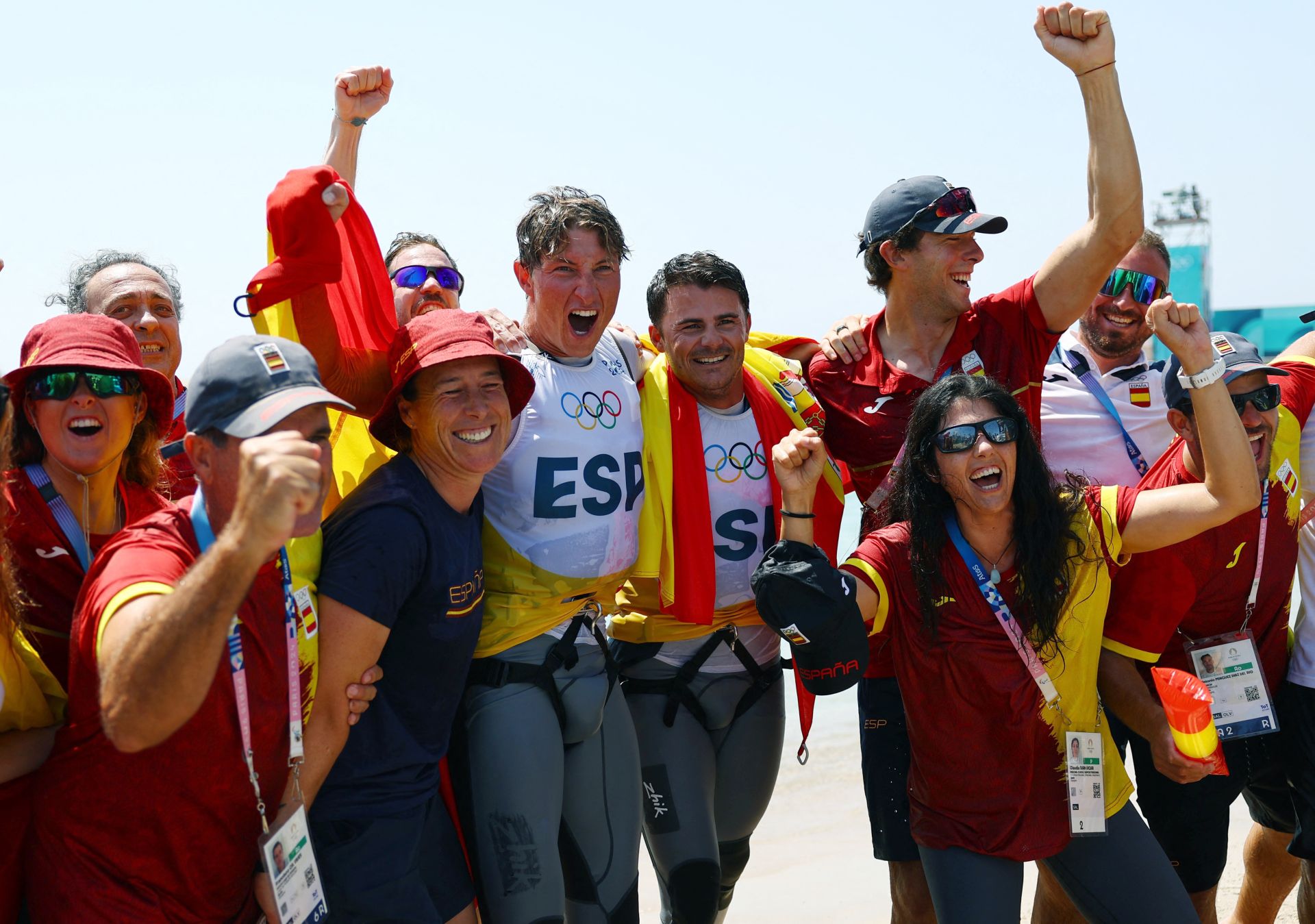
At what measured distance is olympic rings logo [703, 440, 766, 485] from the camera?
4684mm

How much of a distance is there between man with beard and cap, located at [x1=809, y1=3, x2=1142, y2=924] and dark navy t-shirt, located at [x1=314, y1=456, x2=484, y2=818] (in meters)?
1.59

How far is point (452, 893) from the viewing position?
12.4ft

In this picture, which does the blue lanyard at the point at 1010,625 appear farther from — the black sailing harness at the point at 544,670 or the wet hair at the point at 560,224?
the wet hair at the point at 560,224

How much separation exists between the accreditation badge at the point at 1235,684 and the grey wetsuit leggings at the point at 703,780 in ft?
5.23

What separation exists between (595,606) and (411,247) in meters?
2.00

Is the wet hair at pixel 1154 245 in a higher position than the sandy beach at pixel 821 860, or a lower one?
higher

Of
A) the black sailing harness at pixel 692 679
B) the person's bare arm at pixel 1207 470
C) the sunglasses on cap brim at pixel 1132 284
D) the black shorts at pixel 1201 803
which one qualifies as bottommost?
the black shorts at pixel 1201 803

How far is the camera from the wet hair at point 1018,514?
13.1 feet

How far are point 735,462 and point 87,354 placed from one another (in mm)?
2309

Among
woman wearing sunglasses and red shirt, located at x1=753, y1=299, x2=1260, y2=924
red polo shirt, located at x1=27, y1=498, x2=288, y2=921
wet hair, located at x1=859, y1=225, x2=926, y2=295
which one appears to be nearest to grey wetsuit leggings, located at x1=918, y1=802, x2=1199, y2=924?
woman wearing sunglasses and red shirt, located at x1=753, y1=299, x2=1260, y2=924

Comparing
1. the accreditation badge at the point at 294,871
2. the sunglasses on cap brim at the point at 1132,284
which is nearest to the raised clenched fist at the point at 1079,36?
the sunglasses on cap brim at the point at 1132,284

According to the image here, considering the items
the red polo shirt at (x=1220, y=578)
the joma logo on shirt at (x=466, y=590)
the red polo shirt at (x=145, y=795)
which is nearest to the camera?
the red polo shirt at (x=145, y=795)

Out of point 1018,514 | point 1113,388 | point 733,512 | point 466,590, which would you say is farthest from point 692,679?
point 1113,388

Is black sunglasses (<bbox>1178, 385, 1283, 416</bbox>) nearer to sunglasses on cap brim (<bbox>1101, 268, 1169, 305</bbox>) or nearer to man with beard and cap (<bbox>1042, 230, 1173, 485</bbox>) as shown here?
man with beard and cap (<bbox>1042, 230, 1173, 485</bbox>)
